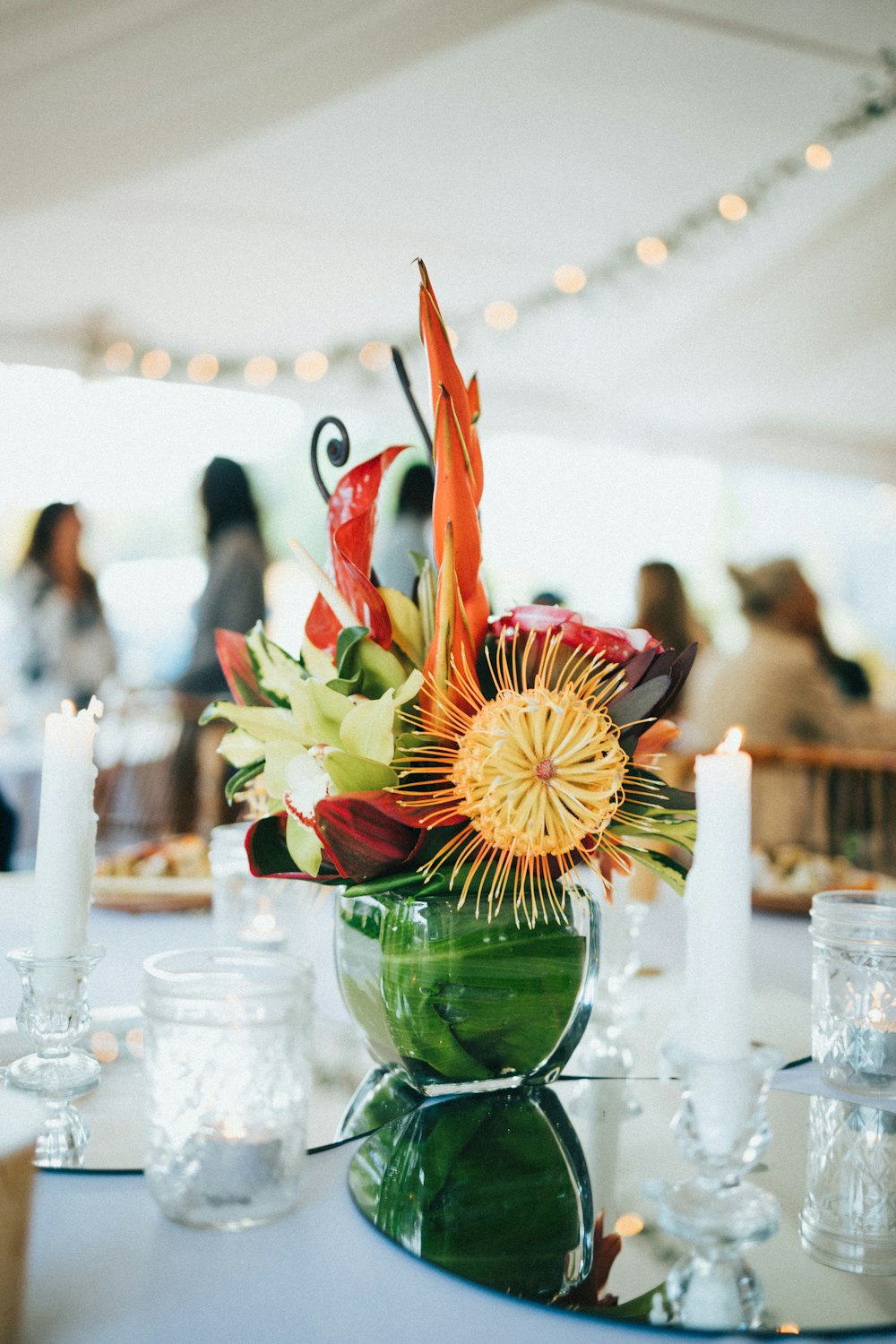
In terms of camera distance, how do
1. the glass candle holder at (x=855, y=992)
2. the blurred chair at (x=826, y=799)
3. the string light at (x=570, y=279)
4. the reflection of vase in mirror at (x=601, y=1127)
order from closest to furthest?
the reflection of vase in mirror at (x=601, y=1127), the glass candle holder at (x=855, y=992), the blurred chair at (x=826, y=799), the string light at (x=570, y=279)

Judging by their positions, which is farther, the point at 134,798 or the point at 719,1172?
the point at 134,798

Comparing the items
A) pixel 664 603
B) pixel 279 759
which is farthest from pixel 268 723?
pixel 664 603

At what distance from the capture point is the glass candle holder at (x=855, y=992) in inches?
24.8

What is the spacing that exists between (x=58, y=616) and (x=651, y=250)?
2.59 meters

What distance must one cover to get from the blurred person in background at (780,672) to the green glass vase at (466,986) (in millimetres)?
2947

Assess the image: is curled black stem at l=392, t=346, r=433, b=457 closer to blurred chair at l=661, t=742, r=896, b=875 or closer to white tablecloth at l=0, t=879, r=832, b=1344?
white tablecloth at l=0, t=879, r=832, b=1344

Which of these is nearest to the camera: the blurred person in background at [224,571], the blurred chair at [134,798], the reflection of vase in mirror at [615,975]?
the reflection of vase in mirror at [615,975]

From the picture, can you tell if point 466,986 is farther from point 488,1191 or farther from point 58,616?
point 58,616

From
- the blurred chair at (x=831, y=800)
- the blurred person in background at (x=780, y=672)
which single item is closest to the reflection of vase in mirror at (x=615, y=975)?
the blurred chair at (x=831, y=800)

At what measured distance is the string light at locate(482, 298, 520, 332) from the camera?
4.88m

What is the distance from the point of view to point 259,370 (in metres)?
5.23

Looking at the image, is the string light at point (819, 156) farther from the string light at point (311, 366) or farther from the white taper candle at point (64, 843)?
the white taper candle at point (64, 843)

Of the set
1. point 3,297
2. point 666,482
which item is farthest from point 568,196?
point 666,482

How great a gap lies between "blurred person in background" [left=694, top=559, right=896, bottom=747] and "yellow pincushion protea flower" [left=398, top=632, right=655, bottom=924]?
2.96 metres
